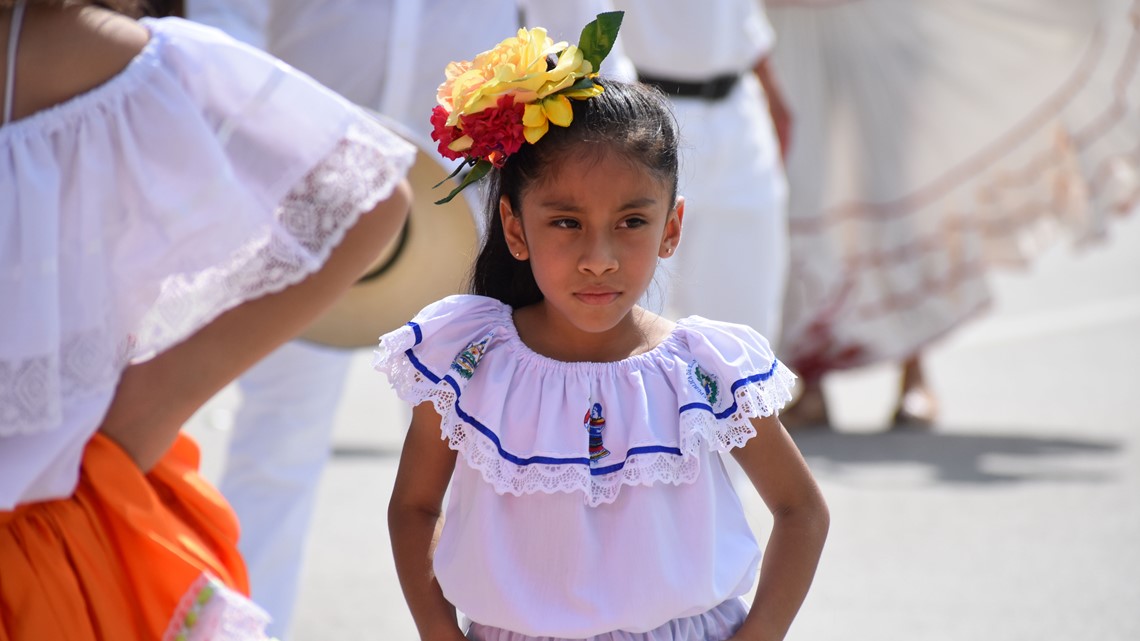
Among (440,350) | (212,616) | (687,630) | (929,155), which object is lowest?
(929,155)

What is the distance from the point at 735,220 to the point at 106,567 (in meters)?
2.79

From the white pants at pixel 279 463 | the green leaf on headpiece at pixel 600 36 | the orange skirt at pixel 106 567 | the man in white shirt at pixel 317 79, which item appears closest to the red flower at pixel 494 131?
the green leaf on headpiece at pixel 600 36

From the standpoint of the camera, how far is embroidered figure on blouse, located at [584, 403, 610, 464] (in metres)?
2.15

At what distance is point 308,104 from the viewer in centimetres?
249

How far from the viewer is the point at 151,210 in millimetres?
2271

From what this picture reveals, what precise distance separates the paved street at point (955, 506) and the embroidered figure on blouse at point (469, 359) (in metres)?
2.04

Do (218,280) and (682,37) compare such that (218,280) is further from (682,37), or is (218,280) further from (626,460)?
(682,37)

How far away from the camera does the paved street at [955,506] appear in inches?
169

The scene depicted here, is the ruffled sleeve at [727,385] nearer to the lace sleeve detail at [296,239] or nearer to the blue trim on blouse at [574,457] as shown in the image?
the blue trim on blouse at [574,457]

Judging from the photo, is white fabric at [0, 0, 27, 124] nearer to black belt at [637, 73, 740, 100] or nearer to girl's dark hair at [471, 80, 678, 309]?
girl's dark hair at [471, 80, 678, 309]

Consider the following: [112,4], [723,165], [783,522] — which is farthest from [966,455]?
[112,4]

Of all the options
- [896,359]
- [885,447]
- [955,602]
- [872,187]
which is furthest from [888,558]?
[872,187]

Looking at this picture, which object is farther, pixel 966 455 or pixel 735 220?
pixel 966 455

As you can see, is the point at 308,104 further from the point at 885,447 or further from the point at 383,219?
the point at 885,447
